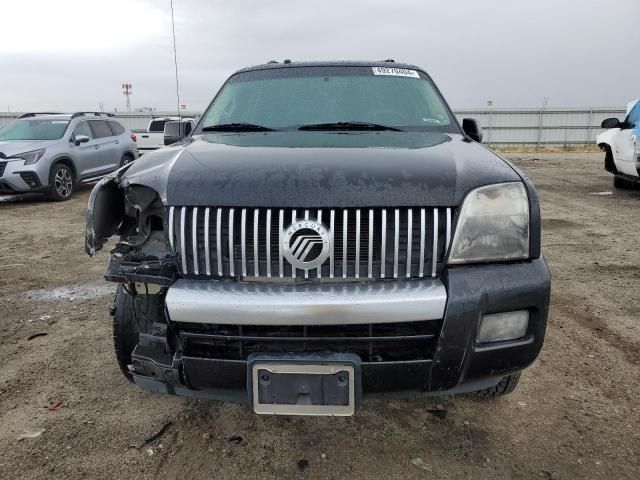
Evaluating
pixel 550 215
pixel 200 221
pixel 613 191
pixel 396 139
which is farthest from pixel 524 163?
pixel 200 221

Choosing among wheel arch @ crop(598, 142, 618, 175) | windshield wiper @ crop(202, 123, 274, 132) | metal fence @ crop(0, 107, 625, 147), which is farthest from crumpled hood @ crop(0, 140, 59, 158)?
metal fence @ crop(0, 107, 625, 147)

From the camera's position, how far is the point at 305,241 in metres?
1.80

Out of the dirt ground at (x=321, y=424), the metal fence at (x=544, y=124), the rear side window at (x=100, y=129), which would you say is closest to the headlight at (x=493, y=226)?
the dirt ground at (x=321, y=424)

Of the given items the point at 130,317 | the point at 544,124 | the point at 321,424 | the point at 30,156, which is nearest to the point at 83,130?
the point at 30,156

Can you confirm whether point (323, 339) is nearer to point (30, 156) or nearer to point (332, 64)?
point (332, 64)

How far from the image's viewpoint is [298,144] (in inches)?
93.7

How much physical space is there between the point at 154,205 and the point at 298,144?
746 mm

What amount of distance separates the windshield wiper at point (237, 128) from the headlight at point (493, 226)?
1397 mm

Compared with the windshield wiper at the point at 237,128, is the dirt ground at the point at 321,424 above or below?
below

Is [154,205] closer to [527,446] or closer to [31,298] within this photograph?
[527,446]

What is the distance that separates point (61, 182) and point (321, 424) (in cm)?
849

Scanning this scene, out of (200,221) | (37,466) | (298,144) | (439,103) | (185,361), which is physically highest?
(439,103)

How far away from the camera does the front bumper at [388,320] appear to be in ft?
5.65

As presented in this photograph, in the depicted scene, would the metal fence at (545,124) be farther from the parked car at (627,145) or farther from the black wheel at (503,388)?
the black wheel at (503,388)
